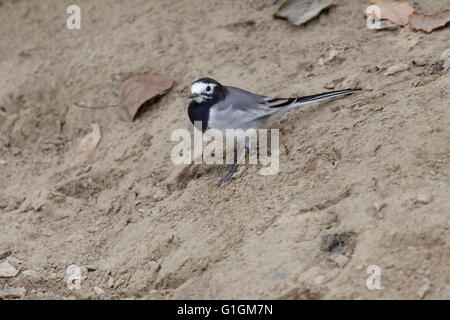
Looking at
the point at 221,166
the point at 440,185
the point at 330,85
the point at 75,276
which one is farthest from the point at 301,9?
the point at 75,276

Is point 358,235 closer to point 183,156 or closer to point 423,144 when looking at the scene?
point 423,144

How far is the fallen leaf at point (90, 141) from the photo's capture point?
5.88 metres

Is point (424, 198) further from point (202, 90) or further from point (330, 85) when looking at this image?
point (202, 90)

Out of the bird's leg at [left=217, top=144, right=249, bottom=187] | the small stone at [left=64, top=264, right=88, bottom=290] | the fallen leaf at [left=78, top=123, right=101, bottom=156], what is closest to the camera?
the small stone at [left=64, top=264, right=88, bottom=290]

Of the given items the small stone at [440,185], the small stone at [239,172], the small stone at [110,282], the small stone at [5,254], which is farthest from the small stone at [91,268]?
the small stone at [440,185]

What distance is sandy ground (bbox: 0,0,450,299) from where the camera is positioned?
3.63 meters

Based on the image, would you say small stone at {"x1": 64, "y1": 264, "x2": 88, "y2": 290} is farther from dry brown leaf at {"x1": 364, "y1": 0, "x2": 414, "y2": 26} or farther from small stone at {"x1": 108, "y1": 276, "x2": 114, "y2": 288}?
dry brown leaf at {"x1": 364, "y1": 0, "x2": 414, "y2": 26}

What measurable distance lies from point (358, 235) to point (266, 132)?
1757mm

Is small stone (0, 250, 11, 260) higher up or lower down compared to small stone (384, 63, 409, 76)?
lower down

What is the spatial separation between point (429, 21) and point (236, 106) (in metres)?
1.76

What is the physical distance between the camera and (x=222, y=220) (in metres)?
4.34

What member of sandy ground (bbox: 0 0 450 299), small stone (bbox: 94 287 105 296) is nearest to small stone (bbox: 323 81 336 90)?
sandy ground (bbox: 0 0 450 299)

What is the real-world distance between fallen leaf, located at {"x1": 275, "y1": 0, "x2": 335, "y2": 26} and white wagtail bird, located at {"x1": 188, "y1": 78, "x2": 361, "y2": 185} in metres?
1.23
